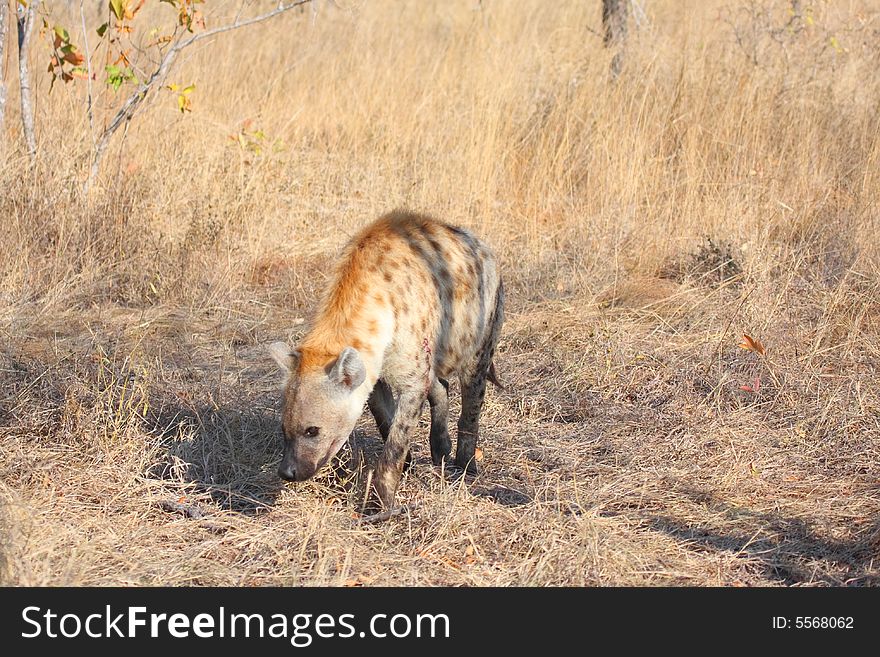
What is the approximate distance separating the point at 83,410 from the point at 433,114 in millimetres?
4622

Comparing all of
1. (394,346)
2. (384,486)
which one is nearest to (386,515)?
(384,486)

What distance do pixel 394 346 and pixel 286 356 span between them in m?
0.40

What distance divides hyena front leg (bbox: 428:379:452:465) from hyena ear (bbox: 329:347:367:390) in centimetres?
77

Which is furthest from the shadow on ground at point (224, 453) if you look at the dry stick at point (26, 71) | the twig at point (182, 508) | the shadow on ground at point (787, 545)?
the dry stick at point (26, 71)

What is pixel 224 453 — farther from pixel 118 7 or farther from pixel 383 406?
pixel 118 7

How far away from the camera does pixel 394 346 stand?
3.83 metres

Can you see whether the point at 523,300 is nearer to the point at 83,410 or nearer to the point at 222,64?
the point at 83,410

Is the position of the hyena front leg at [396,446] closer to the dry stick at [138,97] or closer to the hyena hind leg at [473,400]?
the hyena hind leg at [473,400]

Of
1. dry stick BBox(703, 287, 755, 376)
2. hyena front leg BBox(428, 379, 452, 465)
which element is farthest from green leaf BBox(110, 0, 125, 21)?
dry stick BBox(703, 287, 755, 376)

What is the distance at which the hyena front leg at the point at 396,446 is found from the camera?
3875 millimetres

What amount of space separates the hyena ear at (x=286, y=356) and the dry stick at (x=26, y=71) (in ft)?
11.8

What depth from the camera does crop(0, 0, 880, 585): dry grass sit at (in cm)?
369
